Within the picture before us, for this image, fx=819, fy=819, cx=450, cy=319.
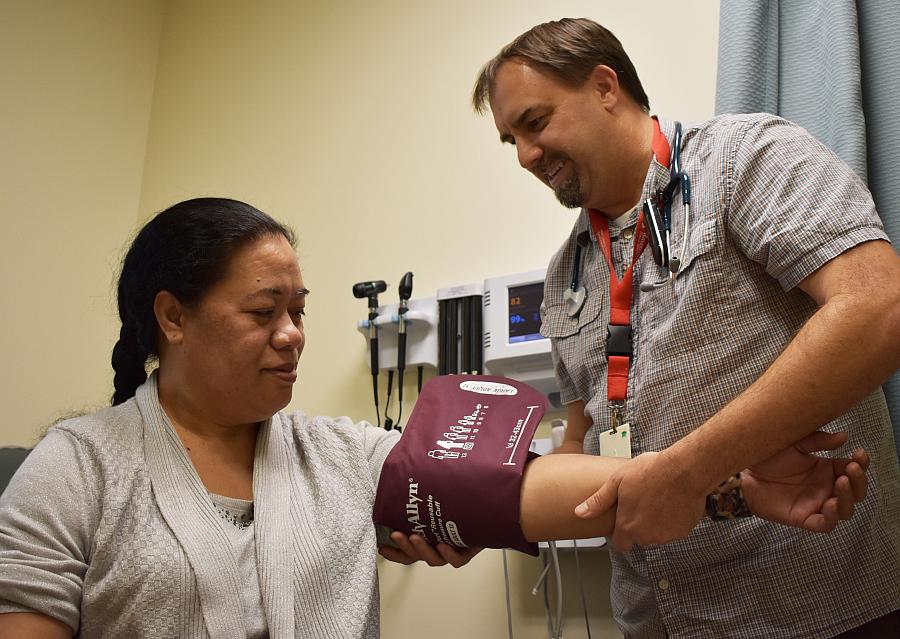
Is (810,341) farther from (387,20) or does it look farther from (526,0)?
(387,20)

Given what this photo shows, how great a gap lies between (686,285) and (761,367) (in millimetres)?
173

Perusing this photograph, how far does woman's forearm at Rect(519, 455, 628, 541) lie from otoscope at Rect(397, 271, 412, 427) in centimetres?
94

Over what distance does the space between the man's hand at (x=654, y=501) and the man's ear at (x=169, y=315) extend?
0.77 m

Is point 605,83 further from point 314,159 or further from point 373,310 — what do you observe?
point 314,159

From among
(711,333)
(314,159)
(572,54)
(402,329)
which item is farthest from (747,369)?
(314,159)

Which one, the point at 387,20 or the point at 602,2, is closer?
the point at 602,2

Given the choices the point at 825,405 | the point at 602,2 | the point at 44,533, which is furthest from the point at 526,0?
the point at 44,533

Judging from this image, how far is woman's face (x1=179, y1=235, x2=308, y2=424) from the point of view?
135 centimetres

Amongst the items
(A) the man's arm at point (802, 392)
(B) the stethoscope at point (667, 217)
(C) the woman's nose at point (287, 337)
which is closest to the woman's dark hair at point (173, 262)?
(C) the woman's nose at point (287, 337)

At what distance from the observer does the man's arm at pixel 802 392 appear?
1.04 m

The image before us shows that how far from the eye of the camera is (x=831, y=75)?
5.53ft

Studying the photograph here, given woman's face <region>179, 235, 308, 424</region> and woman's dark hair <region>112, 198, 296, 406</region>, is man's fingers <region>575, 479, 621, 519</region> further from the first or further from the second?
woman's dark hair <region>112, 198, 296, 406</region>

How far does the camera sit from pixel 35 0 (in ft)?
8.87

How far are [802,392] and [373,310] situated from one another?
138 cm
